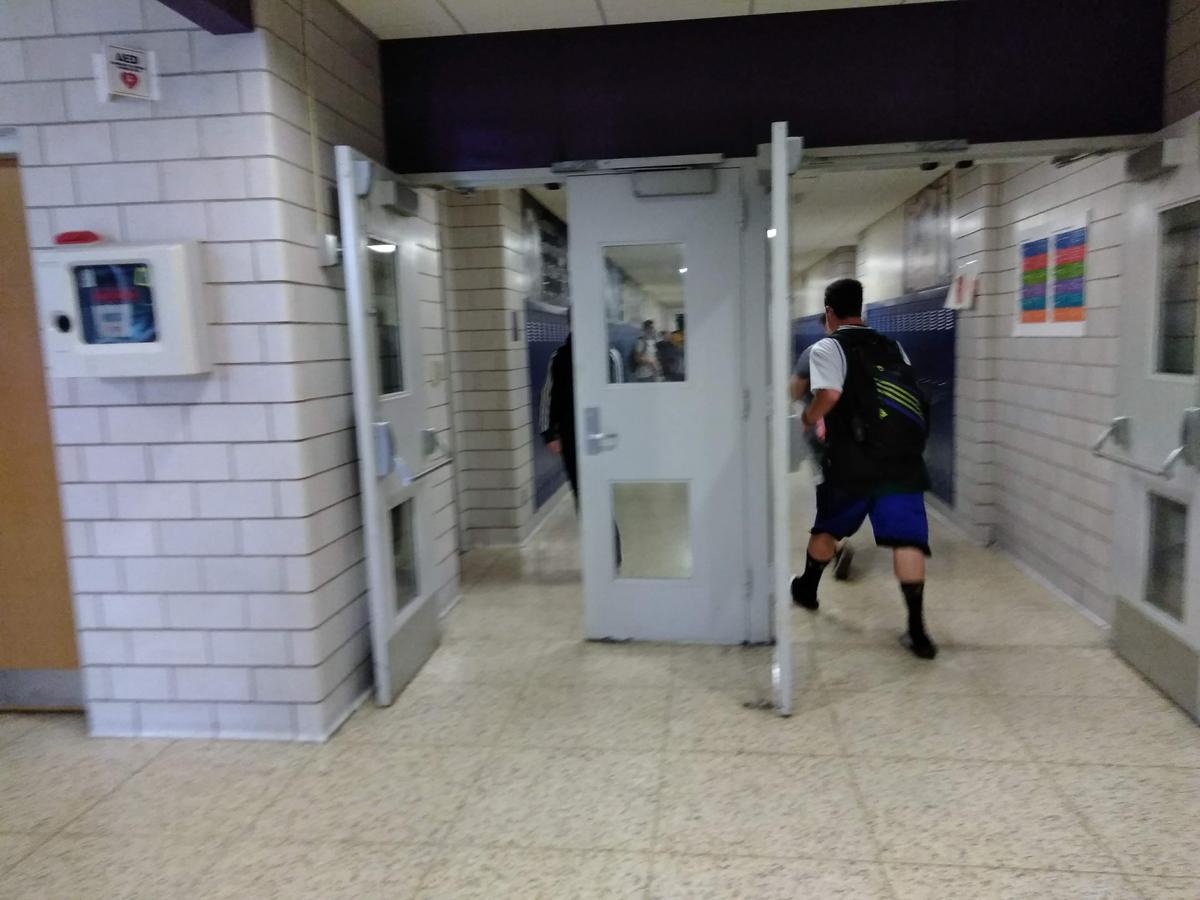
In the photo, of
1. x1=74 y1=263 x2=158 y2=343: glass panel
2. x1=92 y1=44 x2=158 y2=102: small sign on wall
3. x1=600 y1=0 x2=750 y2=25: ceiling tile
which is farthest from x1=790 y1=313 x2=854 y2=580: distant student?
x1=92 y1=44 x2=158 y2=102: small sign on wall

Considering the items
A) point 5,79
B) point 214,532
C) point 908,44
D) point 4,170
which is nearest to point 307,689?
point 214,532

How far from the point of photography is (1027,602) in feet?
13.0

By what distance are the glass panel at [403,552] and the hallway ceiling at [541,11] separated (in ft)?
6.13

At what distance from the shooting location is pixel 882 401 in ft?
Answer: 10.8

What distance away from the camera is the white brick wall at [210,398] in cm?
263

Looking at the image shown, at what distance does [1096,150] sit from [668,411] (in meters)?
1.85

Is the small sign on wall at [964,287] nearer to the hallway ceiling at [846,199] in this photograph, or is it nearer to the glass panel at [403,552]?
the hallway ceiling at [846,199]

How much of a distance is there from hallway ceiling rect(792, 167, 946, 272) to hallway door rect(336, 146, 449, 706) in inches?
79.8

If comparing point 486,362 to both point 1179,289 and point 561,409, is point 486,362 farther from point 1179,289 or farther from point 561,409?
point 1179,289

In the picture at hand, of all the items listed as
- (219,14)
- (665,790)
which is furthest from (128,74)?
(665,790)

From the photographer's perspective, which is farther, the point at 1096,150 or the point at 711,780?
the point at 1096,150

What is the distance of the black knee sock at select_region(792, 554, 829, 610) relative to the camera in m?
3.79

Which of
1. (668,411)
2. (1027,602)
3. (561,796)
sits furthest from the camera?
(1027,602)

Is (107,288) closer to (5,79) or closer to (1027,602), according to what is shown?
(5,79)
